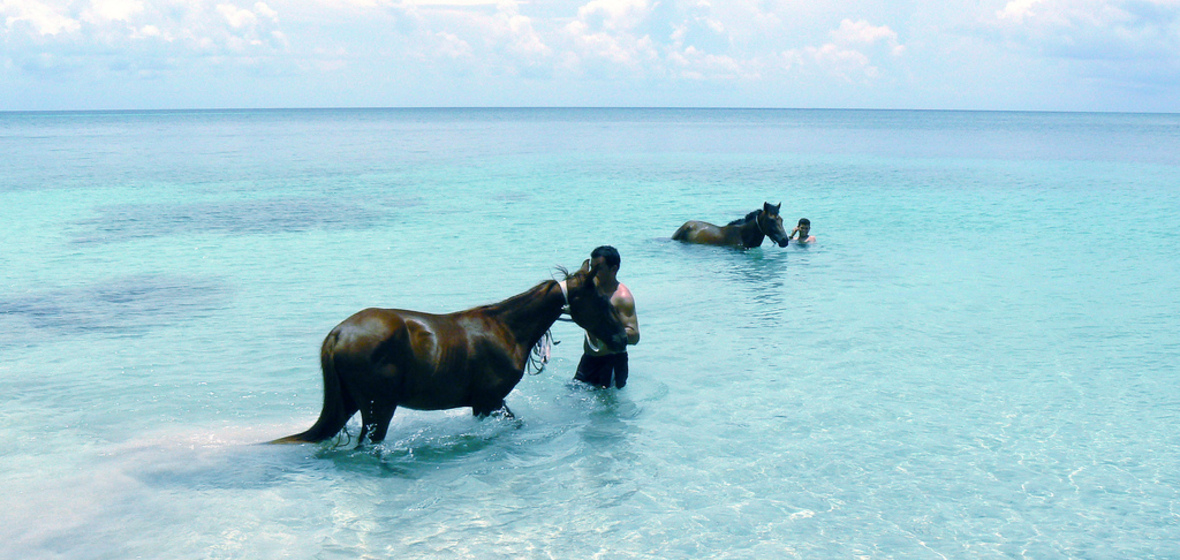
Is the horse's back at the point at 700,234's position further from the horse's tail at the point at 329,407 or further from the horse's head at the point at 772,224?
the horse's tail at the point at 329,407

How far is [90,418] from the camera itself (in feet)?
27.7

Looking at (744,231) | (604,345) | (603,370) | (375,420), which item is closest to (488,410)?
(375,420)

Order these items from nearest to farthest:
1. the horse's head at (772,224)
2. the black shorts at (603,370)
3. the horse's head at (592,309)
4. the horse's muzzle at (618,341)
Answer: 1. the horse's head at (592,309)
2. the horse's muzzle at (618,341)
3. the black shorts at (603,370)
4. the horse's head at (772,224)

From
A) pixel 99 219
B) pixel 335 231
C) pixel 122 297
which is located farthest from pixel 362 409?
pixel 99 219

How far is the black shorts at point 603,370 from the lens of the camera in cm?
865

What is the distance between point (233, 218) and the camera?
24328 millimetres

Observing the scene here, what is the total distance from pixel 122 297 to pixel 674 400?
9.80 m

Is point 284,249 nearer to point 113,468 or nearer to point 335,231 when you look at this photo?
point 335,231

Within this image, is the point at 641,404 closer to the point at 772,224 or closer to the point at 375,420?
the point at 375,420

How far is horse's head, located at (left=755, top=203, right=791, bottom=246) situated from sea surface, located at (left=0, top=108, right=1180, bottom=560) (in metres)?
0.40

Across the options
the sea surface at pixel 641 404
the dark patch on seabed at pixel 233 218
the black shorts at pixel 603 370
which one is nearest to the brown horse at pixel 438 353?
the sea surface at pixel 641 404

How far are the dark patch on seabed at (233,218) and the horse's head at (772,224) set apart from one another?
33.8 feet

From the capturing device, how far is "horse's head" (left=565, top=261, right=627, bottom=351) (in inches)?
285

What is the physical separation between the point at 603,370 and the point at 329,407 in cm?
289
